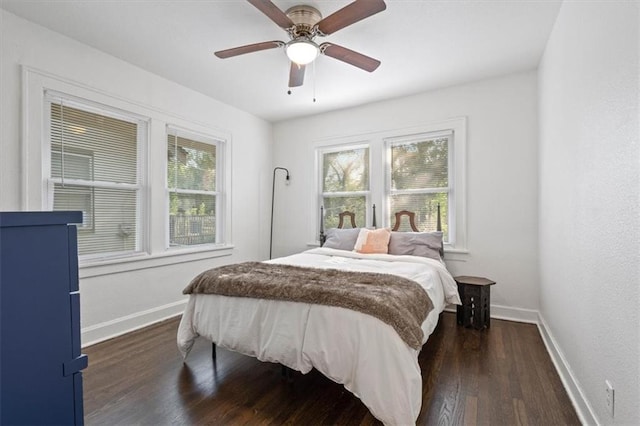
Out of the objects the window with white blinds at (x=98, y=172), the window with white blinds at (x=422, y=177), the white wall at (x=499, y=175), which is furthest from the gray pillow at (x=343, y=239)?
the window with white blinds at (x=98, y=172)

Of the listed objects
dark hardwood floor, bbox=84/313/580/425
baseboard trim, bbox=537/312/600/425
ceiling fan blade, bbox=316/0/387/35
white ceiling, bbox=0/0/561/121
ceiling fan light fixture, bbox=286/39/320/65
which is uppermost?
white ceiling, bbox=0/0/561/121

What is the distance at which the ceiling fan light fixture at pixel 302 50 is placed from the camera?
2.26 metres

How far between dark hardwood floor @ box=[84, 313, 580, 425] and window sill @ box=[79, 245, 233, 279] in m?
0.66

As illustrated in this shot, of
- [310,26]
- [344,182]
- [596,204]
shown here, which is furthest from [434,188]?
[310,26]

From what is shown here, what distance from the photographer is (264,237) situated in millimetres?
4941

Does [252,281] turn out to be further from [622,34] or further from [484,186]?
[484,186]

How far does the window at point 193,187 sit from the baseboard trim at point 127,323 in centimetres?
73

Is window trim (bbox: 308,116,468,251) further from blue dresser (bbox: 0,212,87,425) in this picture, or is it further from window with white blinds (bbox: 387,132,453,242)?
blue dresser (bbox: 0,212,87,425)

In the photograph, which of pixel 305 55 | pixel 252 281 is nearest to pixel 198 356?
pixel 252 281

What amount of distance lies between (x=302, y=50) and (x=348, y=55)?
380 mm

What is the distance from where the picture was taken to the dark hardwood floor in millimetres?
1729

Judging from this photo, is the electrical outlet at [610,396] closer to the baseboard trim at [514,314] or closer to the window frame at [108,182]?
the baseboard trim at [514,314]

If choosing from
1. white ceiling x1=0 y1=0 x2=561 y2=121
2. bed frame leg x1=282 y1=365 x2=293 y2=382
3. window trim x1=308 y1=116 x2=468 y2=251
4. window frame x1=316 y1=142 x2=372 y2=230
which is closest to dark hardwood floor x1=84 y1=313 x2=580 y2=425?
bed frame leg x1=282 y1=365 x2=293 y2=382

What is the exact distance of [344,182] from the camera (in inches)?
178
